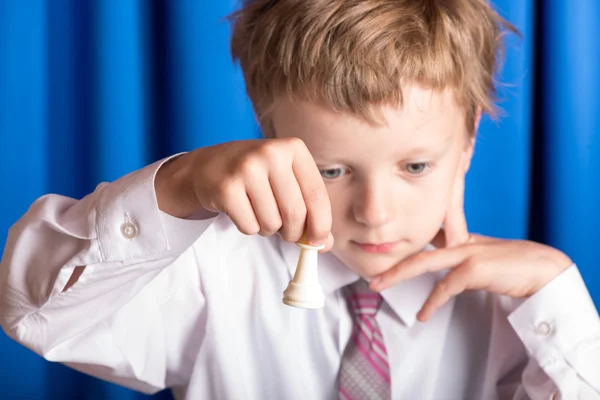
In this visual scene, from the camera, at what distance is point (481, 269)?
48.3 inches

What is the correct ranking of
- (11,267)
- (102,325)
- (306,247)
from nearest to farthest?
1. (306,247)
2. (11,267)
3. (102,325)

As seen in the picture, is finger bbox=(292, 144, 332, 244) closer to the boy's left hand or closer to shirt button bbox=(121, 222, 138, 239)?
shirt button bbox=(121, 222, 138, 239)

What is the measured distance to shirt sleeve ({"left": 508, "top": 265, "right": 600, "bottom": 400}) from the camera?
46.7 inches

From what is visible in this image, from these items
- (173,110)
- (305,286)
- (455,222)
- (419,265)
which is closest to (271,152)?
(305,286)

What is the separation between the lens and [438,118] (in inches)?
43.9

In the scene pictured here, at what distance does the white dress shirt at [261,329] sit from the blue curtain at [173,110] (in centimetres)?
46

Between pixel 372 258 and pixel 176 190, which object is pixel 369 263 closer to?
pixel 372 258

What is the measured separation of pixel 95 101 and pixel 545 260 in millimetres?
1052

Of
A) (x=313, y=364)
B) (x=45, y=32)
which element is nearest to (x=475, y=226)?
→ (x=313, y=364)

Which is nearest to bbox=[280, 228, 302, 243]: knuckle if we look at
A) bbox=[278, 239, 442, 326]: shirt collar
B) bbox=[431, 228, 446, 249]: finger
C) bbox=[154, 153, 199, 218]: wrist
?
bbox=[154, 153, 199, 218]: wrist

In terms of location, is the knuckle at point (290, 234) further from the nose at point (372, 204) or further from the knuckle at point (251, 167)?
the nose at point (372, 204)

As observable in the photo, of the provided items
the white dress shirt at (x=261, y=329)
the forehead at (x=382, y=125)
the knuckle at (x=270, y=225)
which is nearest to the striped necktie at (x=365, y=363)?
the white dress shirt at (x=261, y=329)

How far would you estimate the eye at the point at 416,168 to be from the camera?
1.11 m

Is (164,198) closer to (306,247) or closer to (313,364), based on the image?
(306,247)
